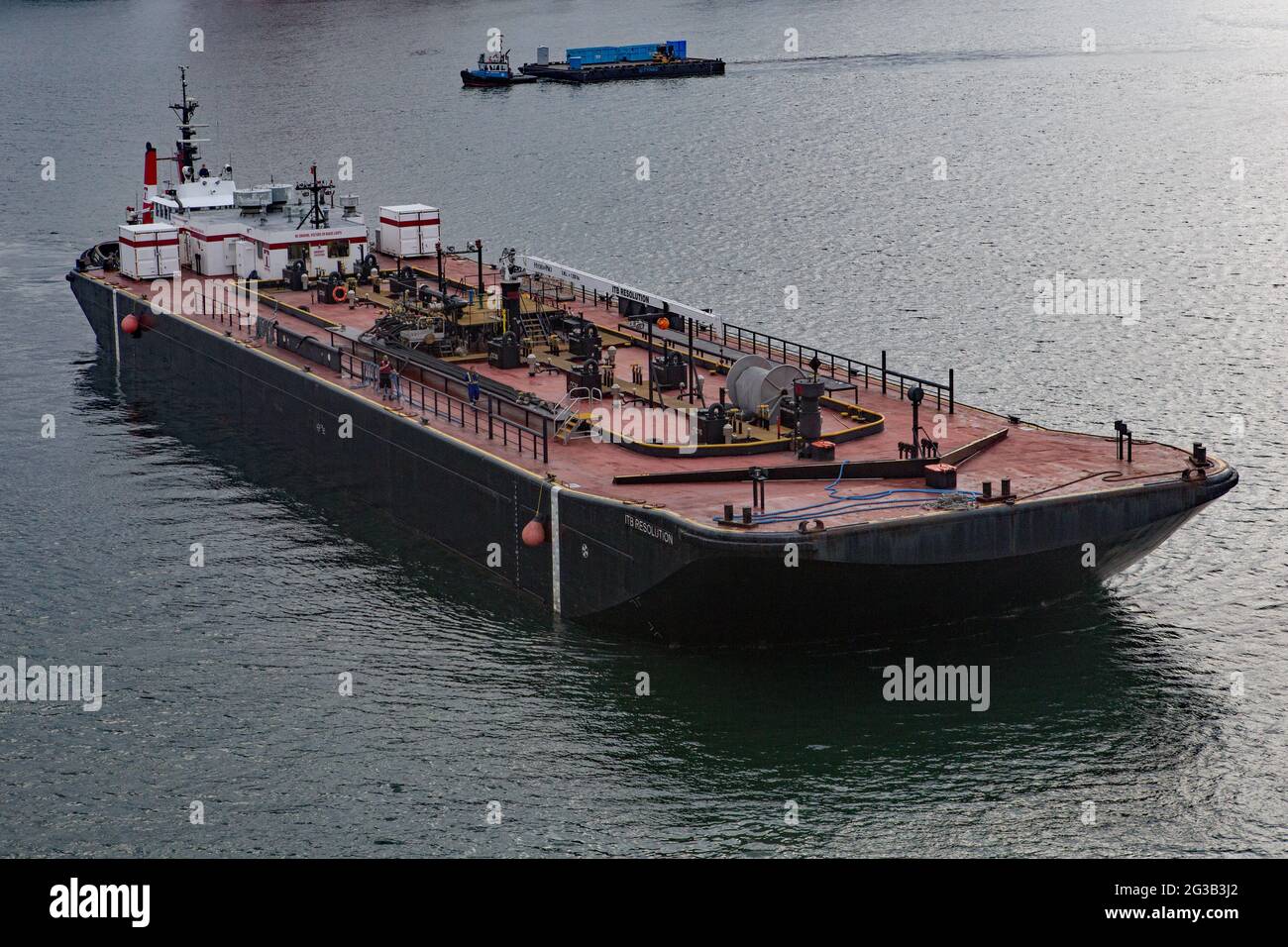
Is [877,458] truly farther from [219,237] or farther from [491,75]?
[491,75]

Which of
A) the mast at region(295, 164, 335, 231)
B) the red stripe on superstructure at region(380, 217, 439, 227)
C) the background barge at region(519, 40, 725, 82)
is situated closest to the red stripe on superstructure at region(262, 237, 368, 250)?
the mast at region(295, 164, 335, 231)

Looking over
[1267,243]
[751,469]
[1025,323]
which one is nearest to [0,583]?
[751,469]

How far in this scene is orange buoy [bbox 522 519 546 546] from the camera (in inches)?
1790

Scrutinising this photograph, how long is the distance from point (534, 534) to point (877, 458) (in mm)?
9495

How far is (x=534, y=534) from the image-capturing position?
149 ft

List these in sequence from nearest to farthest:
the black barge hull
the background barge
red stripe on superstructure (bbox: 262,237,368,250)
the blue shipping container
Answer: the black barge hull
red stripe on superstructure (bbox: 262,237,368,250)
the background barge
the blue shipping container

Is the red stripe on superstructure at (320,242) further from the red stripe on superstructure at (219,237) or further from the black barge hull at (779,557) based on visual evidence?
the black barge hull at (779,557)

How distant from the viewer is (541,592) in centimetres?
4688

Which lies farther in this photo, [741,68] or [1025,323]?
[741,68]

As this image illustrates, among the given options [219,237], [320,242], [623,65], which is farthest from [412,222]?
[623,65]

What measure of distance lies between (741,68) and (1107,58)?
3721cm

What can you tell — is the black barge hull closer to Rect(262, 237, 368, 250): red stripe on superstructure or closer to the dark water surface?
the dark water surface

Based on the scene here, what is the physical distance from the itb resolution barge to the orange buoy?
7 cm

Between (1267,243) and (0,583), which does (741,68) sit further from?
(0,583)
